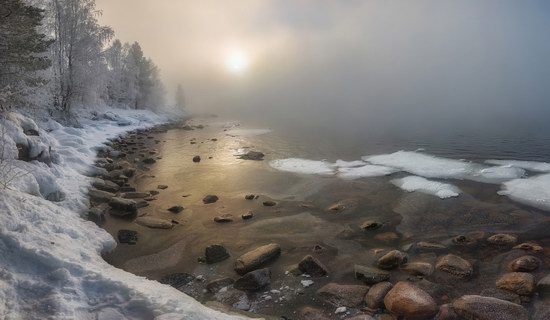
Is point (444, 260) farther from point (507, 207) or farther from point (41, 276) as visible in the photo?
point (41, 276)

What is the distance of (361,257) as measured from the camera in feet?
36.3

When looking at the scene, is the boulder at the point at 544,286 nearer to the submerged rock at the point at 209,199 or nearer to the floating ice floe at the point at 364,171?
the floating ice floe at the point at 364,171

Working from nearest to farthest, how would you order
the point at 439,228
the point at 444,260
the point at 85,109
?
1. the point at 444,260
2. the point at 439,228
3. the point at 85,109

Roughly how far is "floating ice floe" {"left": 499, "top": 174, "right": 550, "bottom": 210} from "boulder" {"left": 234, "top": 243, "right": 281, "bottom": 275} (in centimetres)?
1237

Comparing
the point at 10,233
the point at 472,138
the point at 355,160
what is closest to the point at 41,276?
the point at 10,233

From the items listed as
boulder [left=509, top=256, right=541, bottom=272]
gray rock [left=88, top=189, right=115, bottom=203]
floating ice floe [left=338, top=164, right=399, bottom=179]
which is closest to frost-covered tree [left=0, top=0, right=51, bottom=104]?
gray rock [left=88, top=189, right=115, bottom=203]

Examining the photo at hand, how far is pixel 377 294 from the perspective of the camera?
8672 mm

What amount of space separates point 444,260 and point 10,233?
11308 millimetres

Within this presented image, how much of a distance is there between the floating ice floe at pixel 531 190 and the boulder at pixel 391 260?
29.7ft

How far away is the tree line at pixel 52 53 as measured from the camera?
18139 mm

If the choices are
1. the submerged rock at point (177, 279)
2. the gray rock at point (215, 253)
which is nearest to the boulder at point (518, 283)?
the gray rock at point (215, 253)

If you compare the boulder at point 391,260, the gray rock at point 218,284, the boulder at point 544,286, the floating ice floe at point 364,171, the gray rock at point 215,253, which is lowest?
the gray rock at point 218,284

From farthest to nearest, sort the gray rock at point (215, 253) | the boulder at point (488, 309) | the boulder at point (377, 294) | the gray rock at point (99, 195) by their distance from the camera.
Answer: the gray rock at point (99, 195) → the gray rock at point (215, 253) → the boulder at point (377, 294) → the boulder at point (488, 309)

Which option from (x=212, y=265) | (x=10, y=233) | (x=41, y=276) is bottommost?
(x=212, y=265)
